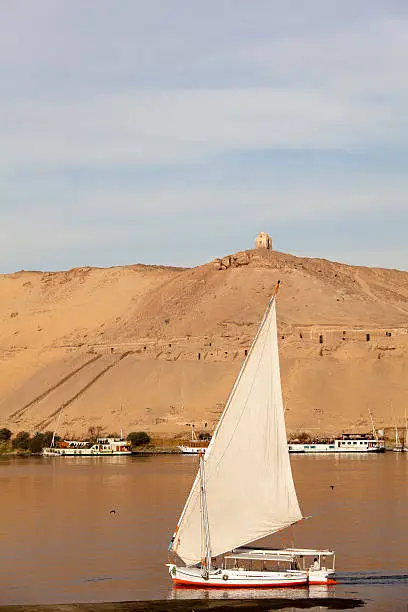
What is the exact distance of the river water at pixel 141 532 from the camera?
32469 mm

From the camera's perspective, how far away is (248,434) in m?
31.7

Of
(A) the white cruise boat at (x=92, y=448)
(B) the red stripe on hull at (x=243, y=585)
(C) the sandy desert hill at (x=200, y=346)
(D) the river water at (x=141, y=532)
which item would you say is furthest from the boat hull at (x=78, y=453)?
(B) the red stripe on hull at (x=243, y=585)

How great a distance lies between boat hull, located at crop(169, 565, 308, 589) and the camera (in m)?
30.9

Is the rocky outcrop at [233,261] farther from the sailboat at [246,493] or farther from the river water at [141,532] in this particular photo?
the sailboat at [246,493]

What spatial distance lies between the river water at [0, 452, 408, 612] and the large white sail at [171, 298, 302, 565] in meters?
0.61

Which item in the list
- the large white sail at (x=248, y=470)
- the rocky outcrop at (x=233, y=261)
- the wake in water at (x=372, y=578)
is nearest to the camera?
the large white sail at (x=248, y=470)

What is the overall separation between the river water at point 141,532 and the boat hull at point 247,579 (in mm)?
197

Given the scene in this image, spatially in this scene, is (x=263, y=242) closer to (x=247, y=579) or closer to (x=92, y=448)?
(x=92, y=448)

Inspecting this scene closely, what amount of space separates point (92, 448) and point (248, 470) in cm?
6994

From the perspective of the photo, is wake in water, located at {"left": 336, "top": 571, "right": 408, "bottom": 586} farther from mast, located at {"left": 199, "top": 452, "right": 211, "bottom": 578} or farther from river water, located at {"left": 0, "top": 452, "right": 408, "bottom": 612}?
mast, located at {"left": 199, "top": 452, "right": 211, "bottom": 578}

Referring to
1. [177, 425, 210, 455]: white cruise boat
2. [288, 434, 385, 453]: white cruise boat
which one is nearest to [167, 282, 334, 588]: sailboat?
[177, 425, 210, 455]: white cruise boat

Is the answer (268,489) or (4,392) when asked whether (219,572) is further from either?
(4,392)

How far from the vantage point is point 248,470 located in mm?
31859

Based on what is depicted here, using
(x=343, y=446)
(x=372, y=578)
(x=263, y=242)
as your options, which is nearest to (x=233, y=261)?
(x=263, y=242)
